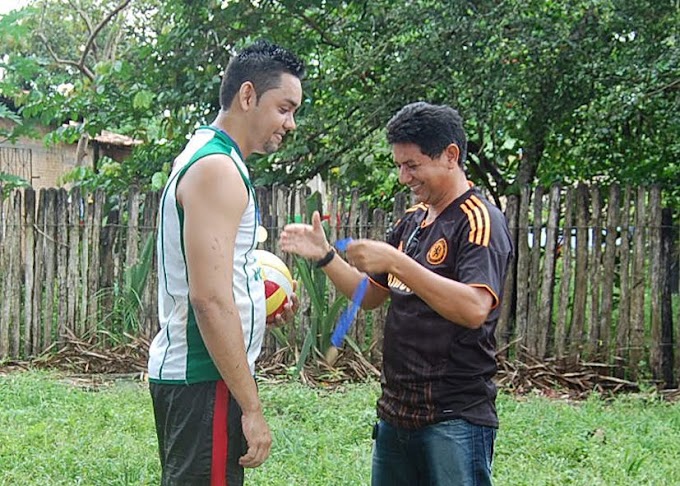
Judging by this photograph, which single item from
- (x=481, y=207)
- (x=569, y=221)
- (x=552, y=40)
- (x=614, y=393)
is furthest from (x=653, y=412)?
(x=481, y=207)

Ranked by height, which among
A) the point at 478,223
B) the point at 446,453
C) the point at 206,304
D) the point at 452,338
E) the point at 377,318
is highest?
the point at 478,223

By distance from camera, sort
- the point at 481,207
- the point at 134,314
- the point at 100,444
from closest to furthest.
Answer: the point at 481,207 → the point at 100,444 → the point at 134,314

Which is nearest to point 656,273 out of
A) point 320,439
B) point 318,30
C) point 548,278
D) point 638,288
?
point 638,288

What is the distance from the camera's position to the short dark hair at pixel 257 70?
2.42m

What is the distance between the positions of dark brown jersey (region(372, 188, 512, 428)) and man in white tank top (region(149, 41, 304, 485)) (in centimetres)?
49

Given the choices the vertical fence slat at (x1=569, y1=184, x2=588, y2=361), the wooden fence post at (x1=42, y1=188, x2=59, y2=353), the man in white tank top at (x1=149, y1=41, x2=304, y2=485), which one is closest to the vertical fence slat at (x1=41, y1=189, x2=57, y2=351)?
the wooden fence post at (x1=42, y1=188, x2=59, y2=353)

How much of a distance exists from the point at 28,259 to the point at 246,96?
6.00 m

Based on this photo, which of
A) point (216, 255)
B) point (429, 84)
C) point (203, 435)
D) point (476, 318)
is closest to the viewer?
point (216, 255)

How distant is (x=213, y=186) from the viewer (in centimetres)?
216

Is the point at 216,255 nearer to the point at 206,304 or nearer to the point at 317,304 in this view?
the point at 206,304

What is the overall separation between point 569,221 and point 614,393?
4.79 ft

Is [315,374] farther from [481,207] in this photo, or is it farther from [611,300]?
[481,207]

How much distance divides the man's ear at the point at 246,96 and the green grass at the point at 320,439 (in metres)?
2.49

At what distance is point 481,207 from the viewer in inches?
99.3
